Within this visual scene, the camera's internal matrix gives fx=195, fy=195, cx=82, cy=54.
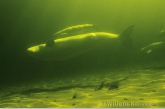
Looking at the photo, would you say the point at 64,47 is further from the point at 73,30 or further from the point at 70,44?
the point at 73,30

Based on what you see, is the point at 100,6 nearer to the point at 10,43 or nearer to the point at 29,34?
the point at 29,34

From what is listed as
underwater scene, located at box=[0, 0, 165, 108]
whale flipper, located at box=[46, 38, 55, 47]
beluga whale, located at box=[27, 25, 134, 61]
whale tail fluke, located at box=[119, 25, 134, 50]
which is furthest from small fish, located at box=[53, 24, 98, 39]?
whale tail fluke, located at box=[119, 25, 134, 50]

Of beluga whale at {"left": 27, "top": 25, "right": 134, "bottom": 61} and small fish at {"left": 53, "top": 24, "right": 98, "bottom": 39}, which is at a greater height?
small fish at {"left": 53, "top": 24, "right": 98, "bottom": 39}

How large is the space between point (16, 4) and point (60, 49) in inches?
686

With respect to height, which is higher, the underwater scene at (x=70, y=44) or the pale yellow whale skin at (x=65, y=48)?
the underwater scene at (x=70, y=44)

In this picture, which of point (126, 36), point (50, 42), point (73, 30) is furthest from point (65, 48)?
point (126, 36)

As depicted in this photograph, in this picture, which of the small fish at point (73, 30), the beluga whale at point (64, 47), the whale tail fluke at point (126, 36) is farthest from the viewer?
the small fish at point (73, 30)

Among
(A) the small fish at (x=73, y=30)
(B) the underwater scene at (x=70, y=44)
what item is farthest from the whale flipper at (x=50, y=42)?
(A) the small fish at (x=73, y=30)

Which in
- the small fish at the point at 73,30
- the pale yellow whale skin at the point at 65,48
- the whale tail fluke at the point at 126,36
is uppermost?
the small fish at the point at 73,30

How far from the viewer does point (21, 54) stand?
→ 82.9 feet

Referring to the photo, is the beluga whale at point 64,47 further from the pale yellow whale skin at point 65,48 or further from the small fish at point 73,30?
the small fish at point 73,30

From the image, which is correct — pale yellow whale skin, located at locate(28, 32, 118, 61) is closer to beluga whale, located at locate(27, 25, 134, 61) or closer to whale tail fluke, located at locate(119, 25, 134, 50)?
beluga whale, located at locate(27, 25, 134, 61)

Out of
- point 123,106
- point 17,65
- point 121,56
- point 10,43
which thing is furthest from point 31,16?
point 123,106

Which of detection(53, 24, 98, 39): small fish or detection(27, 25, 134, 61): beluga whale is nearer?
detection(27, 25, 134, 61): beluga whale
